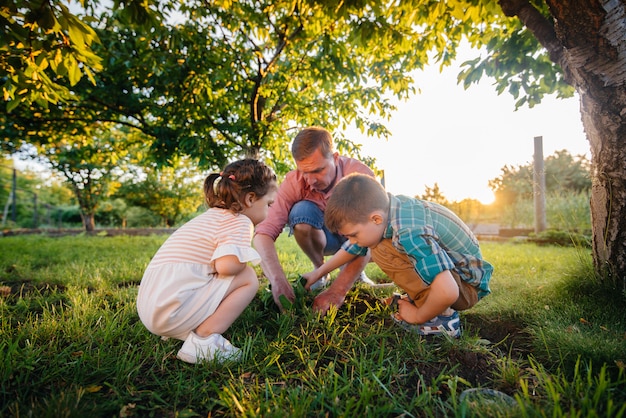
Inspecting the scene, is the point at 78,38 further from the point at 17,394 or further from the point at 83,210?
the point at 83,210

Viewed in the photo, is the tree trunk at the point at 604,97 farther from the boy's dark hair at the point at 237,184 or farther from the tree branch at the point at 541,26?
the boy's dark hair at the point at 237,184

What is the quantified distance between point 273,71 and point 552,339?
14.4 ft

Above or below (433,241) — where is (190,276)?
below

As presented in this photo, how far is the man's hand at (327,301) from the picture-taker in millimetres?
2092

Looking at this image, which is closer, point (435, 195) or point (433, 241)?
point (433, 241)

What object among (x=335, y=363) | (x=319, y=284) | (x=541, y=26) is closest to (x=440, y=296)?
(x=335, y=363)

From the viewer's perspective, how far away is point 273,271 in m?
2.29

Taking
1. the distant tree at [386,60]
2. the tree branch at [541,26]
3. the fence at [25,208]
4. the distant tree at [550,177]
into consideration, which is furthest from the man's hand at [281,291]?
the fence at [25,208]

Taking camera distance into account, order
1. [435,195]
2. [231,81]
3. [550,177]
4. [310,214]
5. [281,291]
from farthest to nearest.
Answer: [550,177], [435,195], [231,81], [310,214], [281,291]

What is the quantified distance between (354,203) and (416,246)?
372mm

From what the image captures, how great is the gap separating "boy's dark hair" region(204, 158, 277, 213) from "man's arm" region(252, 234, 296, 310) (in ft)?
1.90

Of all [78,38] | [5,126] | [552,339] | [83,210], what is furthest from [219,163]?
[83,210]

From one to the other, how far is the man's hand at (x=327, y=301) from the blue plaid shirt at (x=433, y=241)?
617 mm

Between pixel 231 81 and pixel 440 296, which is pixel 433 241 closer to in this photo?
pixel 440 296
